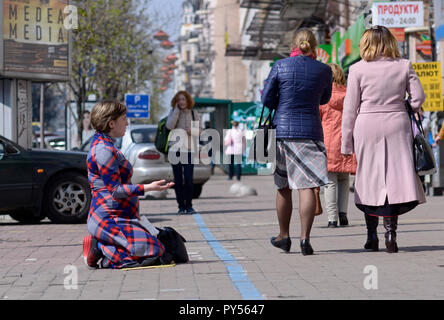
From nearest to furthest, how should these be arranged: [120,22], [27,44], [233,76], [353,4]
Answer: [27,44] → [353,4] → [120,22] → [233,76]

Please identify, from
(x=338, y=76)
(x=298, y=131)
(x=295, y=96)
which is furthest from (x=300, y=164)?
(x=338, y=76)

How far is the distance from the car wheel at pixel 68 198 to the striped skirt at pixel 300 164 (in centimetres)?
549

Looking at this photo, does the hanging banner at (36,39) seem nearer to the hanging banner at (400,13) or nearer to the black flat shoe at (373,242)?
the hanging banner at (400,13)

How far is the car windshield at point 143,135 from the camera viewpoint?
2014cm

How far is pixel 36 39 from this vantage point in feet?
57.2

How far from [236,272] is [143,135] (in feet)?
41.8

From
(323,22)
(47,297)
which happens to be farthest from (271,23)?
(47,297)

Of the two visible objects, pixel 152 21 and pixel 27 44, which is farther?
pixel 152 21

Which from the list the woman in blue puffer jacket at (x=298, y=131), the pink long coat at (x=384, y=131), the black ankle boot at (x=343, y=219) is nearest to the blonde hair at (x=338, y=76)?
the black ankle boot at (x=343, y=219)

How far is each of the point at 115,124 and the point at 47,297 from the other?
2011mm

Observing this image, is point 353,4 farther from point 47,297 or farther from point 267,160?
point 47,297

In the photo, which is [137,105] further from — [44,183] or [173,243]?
[173,243]

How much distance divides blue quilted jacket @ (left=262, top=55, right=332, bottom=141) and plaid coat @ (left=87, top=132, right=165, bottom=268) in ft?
4.98

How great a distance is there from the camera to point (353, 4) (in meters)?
33.9
